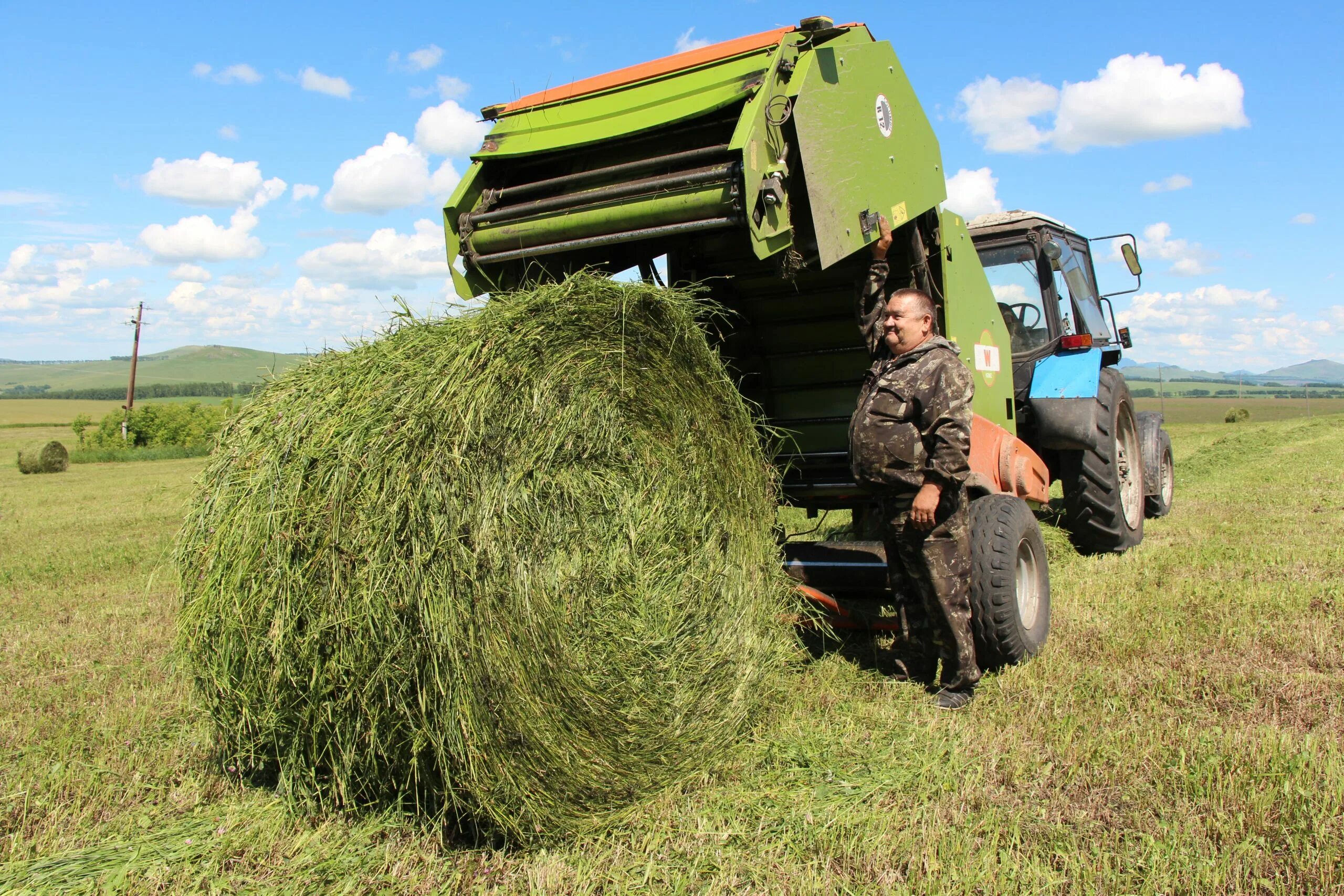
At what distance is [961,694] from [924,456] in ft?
3.31

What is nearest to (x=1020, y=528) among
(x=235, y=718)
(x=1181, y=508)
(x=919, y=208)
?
(x=919, y=208)

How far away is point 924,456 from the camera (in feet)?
13.3

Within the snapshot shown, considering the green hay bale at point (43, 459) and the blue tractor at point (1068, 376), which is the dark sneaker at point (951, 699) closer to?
the blue tractor at point (1068, 376)

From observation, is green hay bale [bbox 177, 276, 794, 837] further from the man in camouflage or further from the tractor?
the man in camouflage

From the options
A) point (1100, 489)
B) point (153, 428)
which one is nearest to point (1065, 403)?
point (1100, 489)

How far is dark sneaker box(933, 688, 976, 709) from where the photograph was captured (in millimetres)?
3969

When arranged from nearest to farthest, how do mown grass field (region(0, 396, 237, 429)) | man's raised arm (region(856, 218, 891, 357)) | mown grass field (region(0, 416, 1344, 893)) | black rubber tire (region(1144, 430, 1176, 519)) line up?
mown grass field (region(0, 416, 1344, 893)), man's raised arm (region(856, 218, 891, 357)), black rubber tire (region(1144, 430, 1176, 519)), mown grass field (region(0, 396, 237, 429))

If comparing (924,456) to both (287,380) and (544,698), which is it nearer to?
(544,698)

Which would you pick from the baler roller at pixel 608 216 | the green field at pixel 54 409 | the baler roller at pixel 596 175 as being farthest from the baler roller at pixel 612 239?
the green field at pixel 54 409

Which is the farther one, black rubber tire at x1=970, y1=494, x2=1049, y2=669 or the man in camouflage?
black rubber tire at x1=970, y1=494, x2=1049, y2=669

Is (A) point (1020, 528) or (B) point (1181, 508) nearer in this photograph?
(A) point (1020, 528)

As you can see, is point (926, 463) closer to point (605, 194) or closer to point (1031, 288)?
point (605, 194)

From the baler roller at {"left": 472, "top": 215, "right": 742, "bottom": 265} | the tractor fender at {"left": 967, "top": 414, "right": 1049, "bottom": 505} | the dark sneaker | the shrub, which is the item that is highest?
the baler roller at {"left": 472, "top": 215, "right": 742, "bottom": 265}

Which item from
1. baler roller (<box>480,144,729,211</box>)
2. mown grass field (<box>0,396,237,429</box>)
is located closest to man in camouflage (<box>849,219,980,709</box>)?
baler roller (<box>480,144,729,211</box>)
